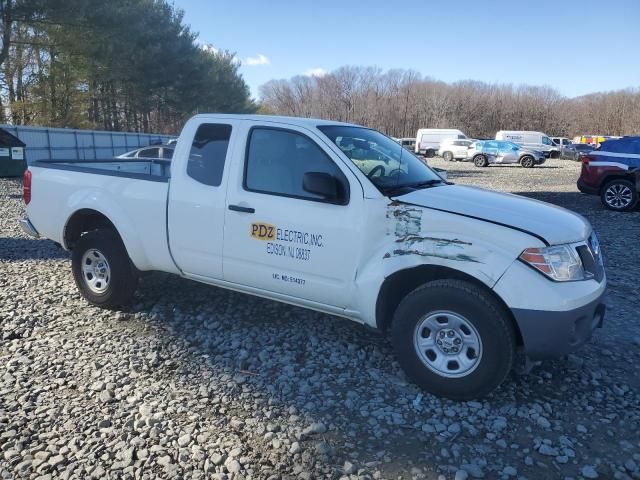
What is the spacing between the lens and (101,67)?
23.3 m

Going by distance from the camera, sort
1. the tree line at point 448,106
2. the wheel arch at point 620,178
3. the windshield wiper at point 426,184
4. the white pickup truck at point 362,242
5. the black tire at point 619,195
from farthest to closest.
→ the tree line at point 448,106 → the black tire at point 619,195 → the wheel arch at point 620,178 → the windshield wiper at point 426,184 → the white pickup truck at point 362,242

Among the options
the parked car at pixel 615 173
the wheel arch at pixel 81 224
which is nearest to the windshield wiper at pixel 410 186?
the wheel arch at pixel 81 224

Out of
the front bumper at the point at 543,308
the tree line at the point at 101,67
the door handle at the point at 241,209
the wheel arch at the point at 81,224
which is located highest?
the tree line at the point at 101,67

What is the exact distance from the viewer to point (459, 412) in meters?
3.18

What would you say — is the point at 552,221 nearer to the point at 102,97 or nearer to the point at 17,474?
the point at 17,474

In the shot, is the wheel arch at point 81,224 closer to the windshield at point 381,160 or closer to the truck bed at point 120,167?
the truck bed at point 120,167

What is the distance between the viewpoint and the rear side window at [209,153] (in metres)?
4.09

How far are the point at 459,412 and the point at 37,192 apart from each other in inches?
182

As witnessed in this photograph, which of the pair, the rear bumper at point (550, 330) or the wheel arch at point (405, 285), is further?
the wheel arch at point (405, 285)

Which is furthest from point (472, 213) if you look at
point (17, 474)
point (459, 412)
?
point (17, 474)

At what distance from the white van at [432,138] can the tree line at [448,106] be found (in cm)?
4609

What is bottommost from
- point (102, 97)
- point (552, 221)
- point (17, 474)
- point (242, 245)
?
point (17, 474)

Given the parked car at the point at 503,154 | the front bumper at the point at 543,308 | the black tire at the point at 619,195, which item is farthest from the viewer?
the parked car at the point at 503,154

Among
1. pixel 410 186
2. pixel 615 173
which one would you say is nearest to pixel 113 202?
→ pixel 410 186
